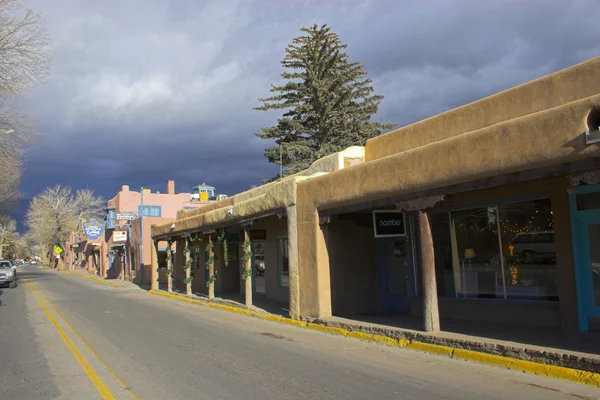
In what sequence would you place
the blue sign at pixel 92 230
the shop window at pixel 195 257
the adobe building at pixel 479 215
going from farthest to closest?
the blue sign at pixel 92 230, the shop window at pixel 195 257, the adobe building at pixel 479 215

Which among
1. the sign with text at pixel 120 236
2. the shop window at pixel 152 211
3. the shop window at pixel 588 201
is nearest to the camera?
the shop window at pixel 588 201

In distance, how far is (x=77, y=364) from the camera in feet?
28.2

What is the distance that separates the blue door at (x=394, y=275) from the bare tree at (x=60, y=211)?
82628mm

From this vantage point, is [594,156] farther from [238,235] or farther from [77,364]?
[238,235]

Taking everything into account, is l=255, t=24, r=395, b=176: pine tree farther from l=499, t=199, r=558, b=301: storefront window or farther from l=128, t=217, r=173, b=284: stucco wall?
l=499, t=199, r=558, b=301: storefront window

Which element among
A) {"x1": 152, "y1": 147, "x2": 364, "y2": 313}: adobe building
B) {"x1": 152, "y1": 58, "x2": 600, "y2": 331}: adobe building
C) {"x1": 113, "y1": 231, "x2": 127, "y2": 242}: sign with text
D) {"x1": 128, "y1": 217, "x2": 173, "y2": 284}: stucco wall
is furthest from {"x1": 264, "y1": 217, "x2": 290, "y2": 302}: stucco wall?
{"x1": 113, "y1": 231, "x2": 127, "y2": 242}: sign with text

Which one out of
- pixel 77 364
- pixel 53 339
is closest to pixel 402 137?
pixel 77 364

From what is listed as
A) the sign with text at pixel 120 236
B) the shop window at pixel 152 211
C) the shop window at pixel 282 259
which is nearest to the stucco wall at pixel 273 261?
the shop window at pixel 282 259

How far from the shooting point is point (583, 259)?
9.41 m

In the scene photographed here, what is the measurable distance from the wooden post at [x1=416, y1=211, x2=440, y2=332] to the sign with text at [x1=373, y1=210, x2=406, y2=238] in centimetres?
225

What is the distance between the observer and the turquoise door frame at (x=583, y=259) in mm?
9273

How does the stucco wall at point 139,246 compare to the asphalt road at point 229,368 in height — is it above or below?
above

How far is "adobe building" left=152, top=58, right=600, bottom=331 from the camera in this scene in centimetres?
806

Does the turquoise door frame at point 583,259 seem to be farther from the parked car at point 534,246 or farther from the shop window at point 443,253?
the shop window at point 443,253
